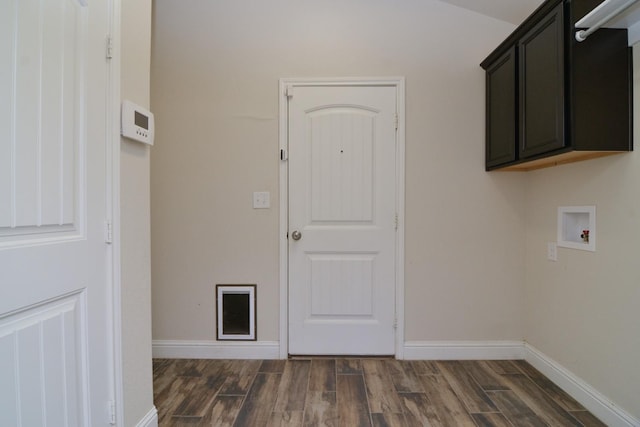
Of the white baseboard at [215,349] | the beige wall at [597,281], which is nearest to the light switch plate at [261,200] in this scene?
the white baseboard at [215,349]

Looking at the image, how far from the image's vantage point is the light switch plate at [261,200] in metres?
2.38

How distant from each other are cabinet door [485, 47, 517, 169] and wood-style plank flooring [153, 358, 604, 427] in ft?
4.87

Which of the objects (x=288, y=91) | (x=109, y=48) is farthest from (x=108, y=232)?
(x=288, y=91)

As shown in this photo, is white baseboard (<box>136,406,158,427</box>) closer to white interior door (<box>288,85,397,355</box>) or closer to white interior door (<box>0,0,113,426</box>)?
white interior door (<box>0,0,113,426</box>)

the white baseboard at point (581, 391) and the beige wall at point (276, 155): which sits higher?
the beige wall at point (276, 155)

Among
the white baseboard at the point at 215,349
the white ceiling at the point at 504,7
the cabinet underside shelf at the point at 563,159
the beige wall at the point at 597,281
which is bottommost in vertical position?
the white baseboard at the point at 215,349

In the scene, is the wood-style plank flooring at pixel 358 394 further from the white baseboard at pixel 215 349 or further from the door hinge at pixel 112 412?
the door hinge at pixel 112 412

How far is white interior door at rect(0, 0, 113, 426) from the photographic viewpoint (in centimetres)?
93

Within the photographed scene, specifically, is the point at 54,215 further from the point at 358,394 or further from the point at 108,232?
the point at 358,394

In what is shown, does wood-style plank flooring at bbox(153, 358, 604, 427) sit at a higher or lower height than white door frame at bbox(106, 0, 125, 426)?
lower

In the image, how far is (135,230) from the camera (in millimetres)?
1458

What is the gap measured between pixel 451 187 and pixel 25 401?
8.23 feet

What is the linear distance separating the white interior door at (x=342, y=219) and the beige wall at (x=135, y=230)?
3.45ft

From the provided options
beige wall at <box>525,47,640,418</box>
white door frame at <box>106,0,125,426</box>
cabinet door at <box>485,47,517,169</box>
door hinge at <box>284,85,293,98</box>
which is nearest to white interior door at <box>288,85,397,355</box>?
door hinge at <box>284,85,293,98</box>
